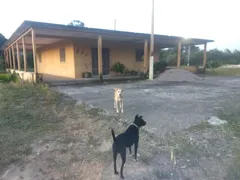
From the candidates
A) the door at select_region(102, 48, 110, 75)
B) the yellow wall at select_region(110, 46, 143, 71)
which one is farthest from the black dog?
the yellow wall at select_region(110, 46, 143, 71)

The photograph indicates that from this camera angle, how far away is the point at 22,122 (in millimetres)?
3539

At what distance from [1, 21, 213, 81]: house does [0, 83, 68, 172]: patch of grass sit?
11.8ft

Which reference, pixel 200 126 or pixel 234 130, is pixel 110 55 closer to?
pixel 200 126

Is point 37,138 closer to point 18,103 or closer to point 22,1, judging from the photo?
point 18,103

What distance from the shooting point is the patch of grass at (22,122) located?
8.14ft

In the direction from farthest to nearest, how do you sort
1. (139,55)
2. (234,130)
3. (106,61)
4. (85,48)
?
1. (139,55)
2. (106,61)
3. (85,48)
4. (234,130)

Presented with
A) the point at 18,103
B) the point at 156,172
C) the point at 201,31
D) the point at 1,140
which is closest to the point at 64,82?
the point at 18,103

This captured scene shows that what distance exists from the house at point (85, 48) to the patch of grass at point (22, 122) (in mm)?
3601

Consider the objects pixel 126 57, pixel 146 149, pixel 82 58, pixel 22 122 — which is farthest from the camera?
pixel 126 57

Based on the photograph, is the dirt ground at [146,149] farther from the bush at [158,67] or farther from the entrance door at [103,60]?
the bush at [158,67]

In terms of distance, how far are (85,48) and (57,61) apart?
3254 mm

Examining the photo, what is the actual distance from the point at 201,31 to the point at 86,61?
74.5 ft

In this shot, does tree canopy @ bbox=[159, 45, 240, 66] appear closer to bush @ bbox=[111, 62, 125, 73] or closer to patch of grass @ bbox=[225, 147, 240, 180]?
bush @ bbox=[111, 62, 125, 73]

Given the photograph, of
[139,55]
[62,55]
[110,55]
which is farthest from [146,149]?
[139,55]
